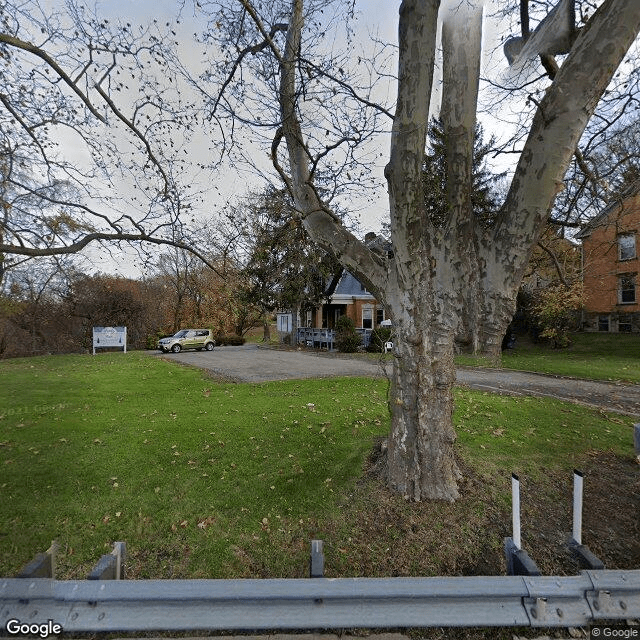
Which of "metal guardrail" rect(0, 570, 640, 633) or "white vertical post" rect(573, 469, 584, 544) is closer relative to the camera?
"metal guardrail" rect(0, 570, 640, 633)

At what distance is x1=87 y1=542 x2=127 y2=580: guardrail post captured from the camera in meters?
1.93

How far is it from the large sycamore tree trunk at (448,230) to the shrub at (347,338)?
1842 cm

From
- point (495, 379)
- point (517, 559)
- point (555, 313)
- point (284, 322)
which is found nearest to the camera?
point (517, 559)

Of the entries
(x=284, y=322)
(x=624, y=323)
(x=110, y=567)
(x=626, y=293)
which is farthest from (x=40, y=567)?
(x=626, y=293)

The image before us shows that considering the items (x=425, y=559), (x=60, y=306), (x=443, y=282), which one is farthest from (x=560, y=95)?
(x=60, y=306)

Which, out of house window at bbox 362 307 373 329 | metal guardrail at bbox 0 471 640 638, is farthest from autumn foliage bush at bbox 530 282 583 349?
metal guardrail at bbox 0 471 640 638

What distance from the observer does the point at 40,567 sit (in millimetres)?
1885

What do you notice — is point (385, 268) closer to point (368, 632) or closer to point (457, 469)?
point (457, 469)

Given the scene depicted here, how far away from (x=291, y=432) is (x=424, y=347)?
10.7ft

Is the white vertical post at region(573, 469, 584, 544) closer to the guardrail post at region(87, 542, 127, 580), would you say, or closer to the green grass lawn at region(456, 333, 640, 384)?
the guardrail post at region(87, 542, 127, 580)

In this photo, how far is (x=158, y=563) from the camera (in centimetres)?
300

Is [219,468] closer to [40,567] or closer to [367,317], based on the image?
[40,567]

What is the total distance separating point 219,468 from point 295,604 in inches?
121

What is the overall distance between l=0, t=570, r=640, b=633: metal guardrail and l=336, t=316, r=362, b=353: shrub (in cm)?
2042
